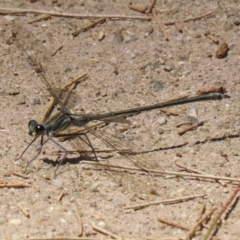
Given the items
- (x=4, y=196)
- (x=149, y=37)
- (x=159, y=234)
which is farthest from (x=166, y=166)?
(x=149, y=37)

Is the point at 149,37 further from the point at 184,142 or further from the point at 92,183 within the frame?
the point at 92,183

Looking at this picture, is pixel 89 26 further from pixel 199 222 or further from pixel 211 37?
pixel 199 222

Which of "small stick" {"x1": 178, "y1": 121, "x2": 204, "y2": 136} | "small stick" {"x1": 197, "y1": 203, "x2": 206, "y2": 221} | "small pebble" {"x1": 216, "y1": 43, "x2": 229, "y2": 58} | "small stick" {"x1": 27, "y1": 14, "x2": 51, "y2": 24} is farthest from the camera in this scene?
"small stick" {"x1": 27, "y1": 14, "x2": 51, "y2": 24}

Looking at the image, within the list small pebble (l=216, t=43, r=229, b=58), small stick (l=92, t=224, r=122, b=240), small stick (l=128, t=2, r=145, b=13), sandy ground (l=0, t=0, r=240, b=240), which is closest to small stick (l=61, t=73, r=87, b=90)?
sandy ground (l=0, t=0, r=240, b=240)

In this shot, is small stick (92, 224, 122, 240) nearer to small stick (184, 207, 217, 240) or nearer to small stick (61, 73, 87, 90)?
small stick (184, 207, 217, 240)

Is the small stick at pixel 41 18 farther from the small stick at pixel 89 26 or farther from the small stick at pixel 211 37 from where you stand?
the small stick at pixel 211 37

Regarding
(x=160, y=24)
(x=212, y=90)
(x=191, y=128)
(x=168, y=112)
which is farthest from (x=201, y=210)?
(x=160, y=24)
